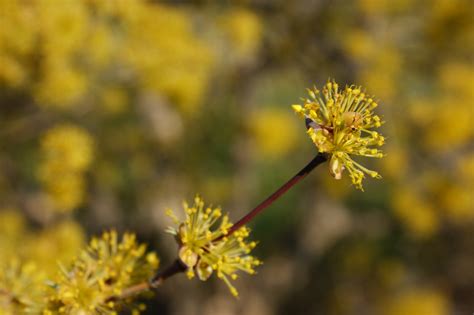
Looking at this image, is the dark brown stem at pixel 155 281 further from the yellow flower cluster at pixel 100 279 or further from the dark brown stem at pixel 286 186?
the dark brown stem at pixel 286 186

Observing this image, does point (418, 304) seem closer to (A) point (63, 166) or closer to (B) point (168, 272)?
(A) point (63, 166)

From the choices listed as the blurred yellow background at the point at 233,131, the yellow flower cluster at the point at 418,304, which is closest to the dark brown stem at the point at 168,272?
the blurred yellow background at the point at 233,131

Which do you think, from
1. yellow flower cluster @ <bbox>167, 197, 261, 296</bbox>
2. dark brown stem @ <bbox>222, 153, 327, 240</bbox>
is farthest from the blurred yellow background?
dark brown stem @ <bbox>222, 153, 327, 240</bbox>

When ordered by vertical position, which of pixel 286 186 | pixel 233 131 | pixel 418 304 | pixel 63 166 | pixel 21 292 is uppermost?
pixel 233 131

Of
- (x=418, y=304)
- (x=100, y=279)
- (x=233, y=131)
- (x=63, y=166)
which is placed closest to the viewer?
(x=100, y=279)

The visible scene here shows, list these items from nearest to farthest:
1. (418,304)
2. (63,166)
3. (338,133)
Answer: (338,133), (63,166), (418,304)

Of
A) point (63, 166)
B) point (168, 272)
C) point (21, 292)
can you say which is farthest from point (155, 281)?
point (63, 166)

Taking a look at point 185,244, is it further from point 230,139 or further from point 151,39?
point 230,139

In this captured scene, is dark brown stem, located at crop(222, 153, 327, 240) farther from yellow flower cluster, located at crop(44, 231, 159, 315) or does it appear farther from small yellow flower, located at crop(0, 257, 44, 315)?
small yellow flower, located at crop(0, 257, 44, 315)

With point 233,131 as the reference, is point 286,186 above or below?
below
